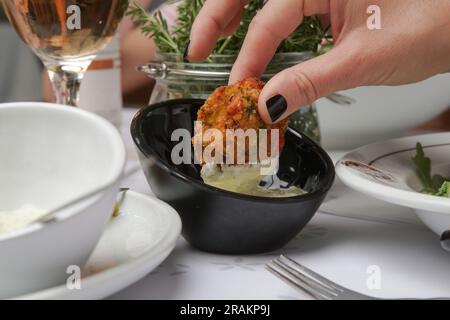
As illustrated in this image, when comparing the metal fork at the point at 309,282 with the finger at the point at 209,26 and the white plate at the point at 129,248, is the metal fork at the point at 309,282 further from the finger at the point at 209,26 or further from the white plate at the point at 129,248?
the finger at the point at 209,26

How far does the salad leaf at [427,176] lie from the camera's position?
615 mm

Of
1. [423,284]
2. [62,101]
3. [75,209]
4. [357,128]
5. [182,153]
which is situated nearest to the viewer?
[75,209]

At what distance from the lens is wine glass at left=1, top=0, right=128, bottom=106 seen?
0.69 m

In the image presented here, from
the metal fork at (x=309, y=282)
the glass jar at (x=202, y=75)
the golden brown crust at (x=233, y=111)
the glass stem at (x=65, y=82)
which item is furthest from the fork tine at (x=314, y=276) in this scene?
the glass stem at (x=65, y=82)

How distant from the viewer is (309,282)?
Result: 1.51 feet

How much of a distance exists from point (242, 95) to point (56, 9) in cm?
25

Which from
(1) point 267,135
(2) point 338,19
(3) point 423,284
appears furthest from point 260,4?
(3) point 423,284

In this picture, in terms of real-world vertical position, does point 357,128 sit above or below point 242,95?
below

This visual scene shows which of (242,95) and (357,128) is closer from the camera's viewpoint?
(242,95)

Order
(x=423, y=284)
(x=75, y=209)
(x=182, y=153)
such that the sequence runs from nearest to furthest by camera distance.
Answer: (x=75, y=209), (x=423, y=284), (x=182, y=153)

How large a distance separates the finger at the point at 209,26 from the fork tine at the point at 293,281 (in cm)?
26

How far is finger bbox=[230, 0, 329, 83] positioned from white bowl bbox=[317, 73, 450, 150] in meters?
0.24

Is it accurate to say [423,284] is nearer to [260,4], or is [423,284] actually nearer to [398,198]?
[398,198]
